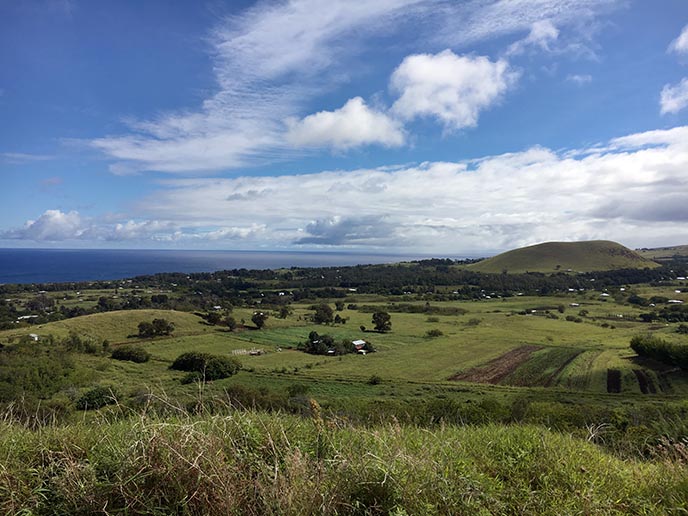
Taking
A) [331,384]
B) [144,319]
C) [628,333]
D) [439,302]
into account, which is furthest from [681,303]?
[144,319]

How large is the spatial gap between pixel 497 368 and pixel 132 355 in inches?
2040

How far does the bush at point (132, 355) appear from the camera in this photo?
185 ft

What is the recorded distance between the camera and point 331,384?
45438 mm

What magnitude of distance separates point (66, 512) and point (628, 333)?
8951 centimetres

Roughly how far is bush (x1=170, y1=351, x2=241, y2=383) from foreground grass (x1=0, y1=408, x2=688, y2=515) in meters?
44.9

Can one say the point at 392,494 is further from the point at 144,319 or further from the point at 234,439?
the point at 144,319

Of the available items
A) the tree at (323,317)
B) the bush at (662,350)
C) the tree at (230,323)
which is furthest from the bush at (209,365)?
the bush at (662,350)

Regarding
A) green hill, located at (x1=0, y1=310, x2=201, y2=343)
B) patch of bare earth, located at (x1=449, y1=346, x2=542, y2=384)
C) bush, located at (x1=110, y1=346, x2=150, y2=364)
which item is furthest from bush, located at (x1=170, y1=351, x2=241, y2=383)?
patch of bare earth, located at (x1=449, y1=346, x2=542, y2=384)

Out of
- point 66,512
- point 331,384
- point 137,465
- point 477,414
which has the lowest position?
point 331,384

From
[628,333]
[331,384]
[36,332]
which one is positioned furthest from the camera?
[628,333]

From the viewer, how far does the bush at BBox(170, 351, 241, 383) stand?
1899 inches

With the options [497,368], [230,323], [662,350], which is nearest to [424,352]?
[497,368]

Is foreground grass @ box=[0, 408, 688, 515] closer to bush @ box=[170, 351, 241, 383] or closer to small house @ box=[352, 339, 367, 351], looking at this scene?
bush @ box=[170, 351, 241, 383]

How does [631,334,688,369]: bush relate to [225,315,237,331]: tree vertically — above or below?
above
